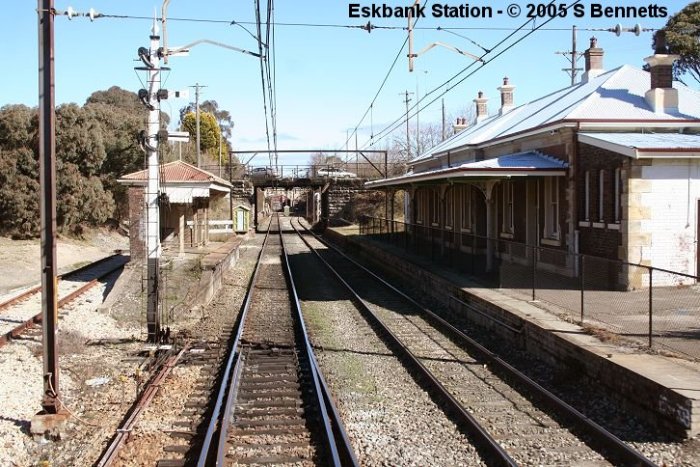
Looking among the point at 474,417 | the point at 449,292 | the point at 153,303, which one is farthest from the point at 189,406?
the point at 449,292

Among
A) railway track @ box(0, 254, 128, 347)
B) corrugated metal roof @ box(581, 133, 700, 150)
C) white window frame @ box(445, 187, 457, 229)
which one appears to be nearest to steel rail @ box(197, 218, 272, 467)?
railway track @ box(0, 254, 128, 347)

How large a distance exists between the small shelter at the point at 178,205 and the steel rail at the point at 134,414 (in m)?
9.02

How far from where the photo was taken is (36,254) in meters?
30.8

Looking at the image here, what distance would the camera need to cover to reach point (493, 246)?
21.6m

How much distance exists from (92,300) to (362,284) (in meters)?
8.08

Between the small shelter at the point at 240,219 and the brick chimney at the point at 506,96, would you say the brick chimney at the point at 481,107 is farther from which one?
the small shelter at the point at 240,219

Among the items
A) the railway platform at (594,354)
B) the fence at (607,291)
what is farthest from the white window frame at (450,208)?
the railway platform at (594,354)

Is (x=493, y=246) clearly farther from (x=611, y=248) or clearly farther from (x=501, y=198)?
(x=611, y=248)

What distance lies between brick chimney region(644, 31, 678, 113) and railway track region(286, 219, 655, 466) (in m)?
8.21

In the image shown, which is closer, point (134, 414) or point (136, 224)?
point (134, 414)

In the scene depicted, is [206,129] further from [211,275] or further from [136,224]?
[211,275]

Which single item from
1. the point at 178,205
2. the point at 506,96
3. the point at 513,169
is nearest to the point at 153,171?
the point at 513,169

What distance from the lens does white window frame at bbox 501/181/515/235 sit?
22.3m

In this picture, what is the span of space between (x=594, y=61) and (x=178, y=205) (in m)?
15.0
